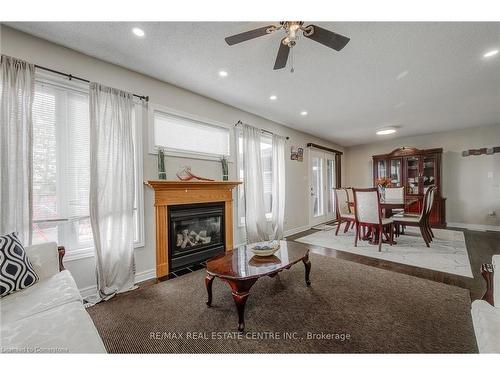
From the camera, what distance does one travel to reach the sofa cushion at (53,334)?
2.97ft

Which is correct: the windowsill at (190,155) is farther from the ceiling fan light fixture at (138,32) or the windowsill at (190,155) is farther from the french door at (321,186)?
the french door at (321,186)

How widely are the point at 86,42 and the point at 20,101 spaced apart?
0.80m

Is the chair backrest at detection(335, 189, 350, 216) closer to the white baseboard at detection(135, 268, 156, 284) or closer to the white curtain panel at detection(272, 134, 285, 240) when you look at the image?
the white curtain panel at detection(272, 134, 285, 240)

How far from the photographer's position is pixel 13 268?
1.36m

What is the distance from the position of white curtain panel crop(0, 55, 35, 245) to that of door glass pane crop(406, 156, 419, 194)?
7320mm

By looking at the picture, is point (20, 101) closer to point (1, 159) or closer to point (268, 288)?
point (1, 159)

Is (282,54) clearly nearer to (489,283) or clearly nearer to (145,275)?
(489,283)

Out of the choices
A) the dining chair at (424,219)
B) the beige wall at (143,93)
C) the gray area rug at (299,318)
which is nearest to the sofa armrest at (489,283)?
the gray area rug at (299,318)

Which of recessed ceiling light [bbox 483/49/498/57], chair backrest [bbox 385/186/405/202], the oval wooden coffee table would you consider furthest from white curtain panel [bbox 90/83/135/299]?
chair backrest [bbox 385/186/405/202]

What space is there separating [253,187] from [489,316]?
302 centimetres

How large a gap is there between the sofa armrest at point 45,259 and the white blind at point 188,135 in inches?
60.4

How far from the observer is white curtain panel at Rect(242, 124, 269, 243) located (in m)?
3.68
